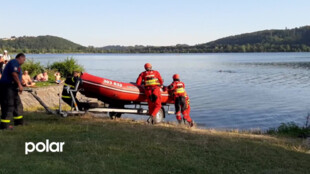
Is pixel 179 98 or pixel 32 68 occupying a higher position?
pixel 32 68

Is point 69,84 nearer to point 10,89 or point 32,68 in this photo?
point 10,89

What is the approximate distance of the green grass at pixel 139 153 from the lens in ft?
18.0

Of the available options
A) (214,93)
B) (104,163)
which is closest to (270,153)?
(104,163)

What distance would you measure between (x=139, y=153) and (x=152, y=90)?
4395 millimetres

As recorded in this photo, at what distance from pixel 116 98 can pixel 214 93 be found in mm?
17465

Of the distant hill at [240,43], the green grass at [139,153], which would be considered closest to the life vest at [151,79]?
the green grass at [139,153]

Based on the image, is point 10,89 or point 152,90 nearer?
point 10,89

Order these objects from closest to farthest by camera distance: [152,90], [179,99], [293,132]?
1. [152,90]
2. [179,99]
3. [293,132]

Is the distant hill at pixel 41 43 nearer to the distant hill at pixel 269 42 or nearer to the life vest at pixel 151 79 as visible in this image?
the distant hill at pixel 269 42

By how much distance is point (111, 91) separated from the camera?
10297mm

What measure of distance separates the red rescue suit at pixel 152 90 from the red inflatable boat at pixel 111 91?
0.34 metres

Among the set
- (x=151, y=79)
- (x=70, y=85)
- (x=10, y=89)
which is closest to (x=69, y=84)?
(x=70, y=85)

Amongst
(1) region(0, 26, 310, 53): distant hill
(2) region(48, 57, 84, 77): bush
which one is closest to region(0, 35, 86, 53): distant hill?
(1) region(0, 26, 310, 53): distant hill

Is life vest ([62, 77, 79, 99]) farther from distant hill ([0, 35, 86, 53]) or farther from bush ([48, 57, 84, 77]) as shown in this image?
distant hill ([0, 35, 86, 53])
